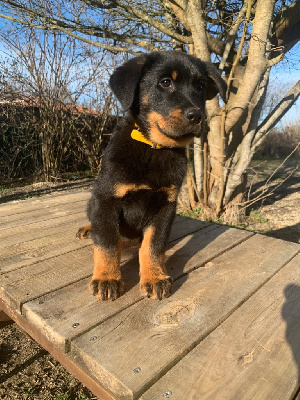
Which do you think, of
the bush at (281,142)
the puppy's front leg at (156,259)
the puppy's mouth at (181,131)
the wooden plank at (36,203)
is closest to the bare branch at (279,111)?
the wooden plank at (36,203)

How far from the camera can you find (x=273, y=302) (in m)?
1.72

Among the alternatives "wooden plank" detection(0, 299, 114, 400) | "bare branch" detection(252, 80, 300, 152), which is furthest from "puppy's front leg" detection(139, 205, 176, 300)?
"bare branch" detection(252, 80, 300, 152)

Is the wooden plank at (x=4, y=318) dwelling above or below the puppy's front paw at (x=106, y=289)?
below

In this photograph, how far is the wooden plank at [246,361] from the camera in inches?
44.1

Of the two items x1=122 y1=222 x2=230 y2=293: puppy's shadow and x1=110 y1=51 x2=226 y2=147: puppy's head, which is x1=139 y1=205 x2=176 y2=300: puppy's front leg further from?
x1=110 y1=51 x2=226 y2=147: puppy's head

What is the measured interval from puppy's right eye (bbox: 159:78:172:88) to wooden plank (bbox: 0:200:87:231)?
1734 millimetres

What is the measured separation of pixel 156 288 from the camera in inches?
67.0

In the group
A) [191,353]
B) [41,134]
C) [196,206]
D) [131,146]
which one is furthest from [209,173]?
[41,134]

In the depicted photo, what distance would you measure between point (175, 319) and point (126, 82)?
1.33 m

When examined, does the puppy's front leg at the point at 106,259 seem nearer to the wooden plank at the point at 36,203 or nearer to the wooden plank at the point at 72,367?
the wooden plank at the point at 72,367

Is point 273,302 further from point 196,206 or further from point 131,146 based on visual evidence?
point 196,206

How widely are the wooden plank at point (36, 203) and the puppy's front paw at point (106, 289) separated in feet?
6.06

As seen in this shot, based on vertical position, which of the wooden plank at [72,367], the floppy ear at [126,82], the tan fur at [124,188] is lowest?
the wooden plank at [72,367]

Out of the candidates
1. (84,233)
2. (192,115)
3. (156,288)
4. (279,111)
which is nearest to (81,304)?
(156,288)
